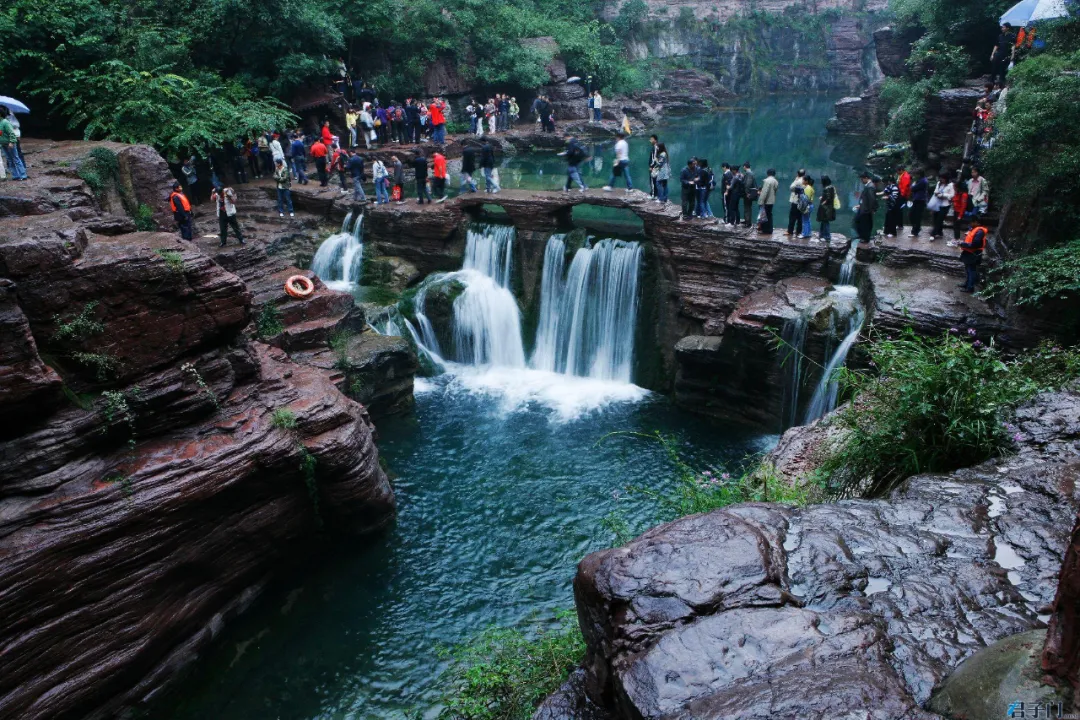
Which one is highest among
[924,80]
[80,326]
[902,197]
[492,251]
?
[924,80]

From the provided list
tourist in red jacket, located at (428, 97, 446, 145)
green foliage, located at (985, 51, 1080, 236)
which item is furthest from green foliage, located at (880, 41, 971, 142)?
tourist in red jacket, located at (428, 97, 446, 145)

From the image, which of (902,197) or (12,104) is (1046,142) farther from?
(12,104)

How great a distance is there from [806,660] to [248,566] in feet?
27.2

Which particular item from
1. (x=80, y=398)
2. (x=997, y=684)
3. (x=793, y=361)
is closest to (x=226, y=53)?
(x=80, y=398)

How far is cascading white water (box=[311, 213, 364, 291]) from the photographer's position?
61.0ft

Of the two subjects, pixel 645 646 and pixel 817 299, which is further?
pixel 817 299

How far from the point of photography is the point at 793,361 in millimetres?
13242

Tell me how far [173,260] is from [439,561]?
5606mm

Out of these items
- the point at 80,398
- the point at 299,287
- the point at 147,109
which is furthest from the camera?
the point at 147,109

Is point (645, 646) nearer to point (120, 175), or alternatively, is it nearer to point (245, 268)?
point (245, 268)

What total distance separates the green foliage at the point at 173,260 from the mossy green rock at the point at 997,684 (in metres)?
9.12

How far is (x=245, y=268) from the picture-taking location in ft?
52.3

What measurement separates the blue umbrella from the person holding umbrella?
63.2 ft

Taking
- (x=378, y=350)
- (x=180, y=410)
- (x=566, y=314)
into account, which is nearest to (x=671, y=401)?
(x=566, y=314)
